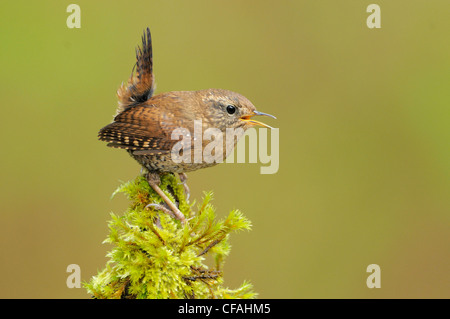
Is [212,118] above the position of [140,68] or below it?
below

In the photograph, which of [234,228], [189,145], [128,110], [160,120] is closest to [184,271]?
[234,228]

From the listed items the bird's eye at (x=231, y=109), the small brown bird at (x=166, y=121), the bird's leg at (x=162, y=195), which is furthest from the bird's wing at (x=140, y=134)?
the bird's eye at (x=231, y=109)

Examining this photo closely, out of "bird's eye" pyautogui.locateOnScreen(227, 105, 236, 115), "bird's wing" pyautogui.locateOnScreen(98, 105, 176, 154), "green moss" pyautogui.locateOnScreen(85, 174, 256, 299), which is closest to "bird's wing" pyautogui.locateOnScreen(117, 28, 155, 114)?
"bird's wing" pyautogui.locateOnScreen(98, 105, 176, 154)

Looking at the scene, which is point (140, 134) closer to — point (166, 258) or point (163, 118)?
point (163, 118)

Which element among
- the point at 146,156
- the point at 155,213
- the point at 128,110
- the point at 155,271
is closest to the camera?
the point at 155,271

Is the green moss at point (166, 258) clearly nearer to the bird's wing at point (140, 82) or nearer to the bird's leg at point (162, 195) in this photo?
the bird's leg at point (162, 195)

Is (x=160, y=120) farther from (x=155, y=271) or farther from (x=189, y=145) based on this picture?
(x=155, y=271)
